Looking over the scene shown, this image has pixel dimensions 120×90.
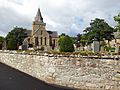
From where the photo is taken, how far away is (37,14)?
363 feet

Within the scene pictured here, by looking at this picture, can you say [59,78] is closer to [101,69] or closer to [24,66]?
[101,69]

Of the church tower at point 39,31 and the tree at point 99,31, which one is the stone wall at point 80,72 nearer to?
the tree at point 99,31

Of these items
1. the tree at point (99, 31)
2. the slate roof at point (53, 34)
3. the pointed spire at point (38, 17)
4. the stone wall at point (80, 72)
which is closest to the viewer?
the stone wall at point (80, 72)

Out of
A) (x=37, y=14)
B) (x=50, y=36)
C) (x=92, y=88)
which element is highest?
(x=37, y=14)

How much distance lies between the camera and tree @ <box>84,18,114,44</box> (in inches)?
2985

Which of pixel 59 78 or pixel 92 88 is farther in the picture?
pixel 59 78

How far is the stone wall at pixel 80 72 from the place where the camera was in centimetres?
1545

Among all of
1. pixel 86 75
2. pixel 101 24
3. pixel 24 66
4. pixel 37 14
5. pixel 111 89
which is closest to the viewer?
pixel 111 89

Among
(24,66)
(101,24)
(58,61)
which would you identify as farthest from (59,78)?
(101,24)

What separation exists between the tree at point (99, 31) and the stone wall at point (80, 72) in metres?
56.2

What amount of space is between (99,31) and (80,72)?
203 ft

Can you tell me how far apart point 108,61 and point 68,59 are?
3.06 metres

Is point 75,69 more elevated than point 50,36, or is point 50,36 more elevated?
point 50,36

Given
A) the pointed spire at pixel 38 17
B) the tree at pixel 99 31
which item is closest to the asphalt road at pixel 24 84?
the tree at pixel 99 31
